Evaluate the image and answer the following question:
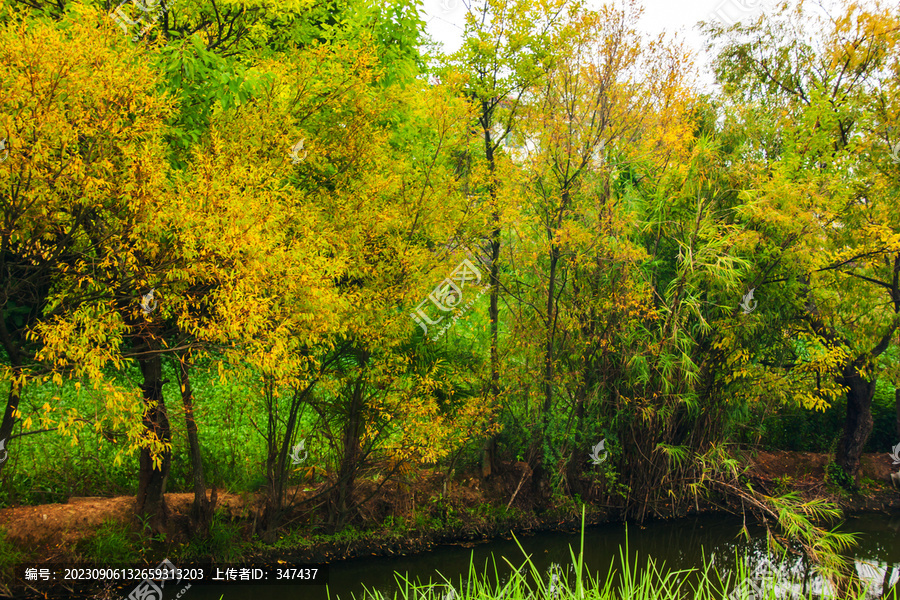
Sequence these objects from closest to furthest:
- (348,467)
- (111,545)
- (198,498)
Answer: (111,545), (198,498), (348,467)

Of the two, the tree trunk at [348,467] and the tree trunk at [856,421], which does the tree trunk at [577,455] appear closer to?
the tree trunk at [348,467]

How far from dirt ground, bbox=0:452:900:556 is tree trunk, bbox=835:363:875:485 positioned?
0.40 m

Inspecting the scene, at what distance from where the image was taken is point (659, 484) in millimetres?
8164

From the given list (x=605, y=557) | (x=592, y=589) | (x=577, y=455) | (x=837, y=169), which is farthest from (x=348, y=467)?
(x=837, y=169)

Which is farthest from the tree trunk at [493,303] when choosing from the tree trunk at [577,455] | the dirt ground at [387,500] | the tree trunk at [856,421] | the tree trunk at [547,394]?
the tree trunk at [856,421]

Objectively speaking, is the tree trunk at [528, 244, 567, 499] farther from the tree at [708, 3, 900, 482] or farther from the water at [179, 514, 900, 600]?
the tree at [708, 3, 900, 482]

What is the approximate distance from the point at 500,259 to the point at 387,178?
1993mm

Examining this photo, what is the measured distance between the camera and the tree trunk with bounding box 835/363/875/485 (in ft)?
32.2

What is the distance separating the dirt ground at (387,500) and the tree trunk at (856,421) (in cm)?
40

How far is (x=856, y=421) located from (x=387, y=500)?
7308mm

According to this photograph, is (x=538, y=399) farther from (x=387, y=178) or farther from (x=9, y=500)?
(x=9, y=500)

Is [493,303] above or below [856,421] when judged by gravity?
above

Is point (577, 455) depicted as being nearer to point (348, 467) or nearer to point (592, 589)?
point (348, 467)

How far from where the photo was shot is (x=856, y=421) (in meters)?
9.89
